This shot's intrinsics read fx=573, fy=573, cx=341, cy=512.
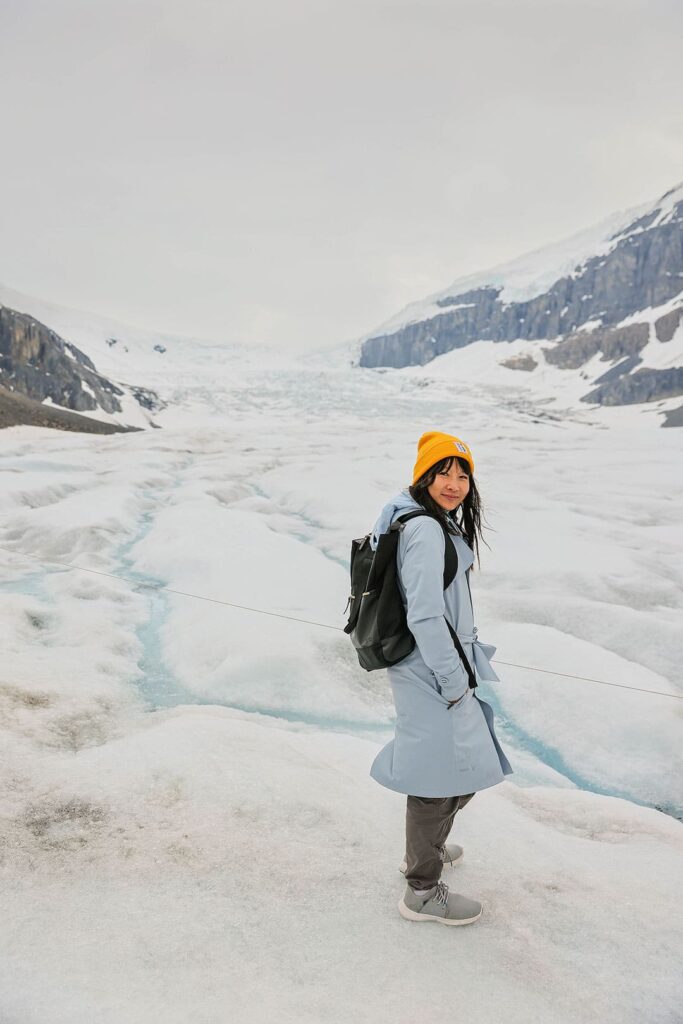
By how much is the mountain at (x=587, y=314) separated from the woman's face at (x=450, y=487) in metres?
115

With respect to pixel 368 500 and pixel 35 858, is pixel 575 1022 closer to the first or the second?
pixel 35 858

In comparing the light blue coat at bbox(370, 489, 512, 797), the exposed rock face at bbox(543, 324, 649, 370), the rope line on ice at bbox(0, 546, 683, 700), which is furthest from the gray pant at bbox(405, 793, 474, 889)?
the exposed rock face at bbox(543, 324, 649, 370)

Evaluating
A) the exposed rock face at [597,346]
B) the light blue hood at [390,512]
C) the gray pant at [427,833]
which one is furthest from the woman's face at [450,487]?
the exposed rock face at [597,346]

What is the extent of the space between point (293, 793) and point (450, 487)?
85.5 inches

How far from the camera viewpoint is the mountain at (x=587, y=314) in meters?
118

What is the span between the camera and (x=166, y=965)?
7.29 ft

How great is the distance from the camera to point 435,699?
242 cm

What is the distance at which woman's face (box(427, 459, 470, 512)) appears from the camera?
2545 mm

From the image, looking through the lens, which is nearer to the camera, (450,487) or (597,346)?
(450,487)

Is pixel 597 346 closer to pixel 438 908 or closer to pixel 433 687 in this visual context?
pixel 433 687

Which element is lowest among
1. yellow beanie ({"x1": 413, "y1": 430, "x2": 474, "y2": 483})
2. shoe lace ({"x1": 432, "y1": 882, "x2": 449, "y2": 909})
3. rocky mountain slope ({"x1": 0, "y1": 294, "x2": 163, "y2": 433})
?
shoe lace ({"x1": 432, "y1": 882, "x2": 449, "y2": 909})

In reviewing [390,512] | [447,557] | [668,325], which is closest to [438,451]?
[390,512]

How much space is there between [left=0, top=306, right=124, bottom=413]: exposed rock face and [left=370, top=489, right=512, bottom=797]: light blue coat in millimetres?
59056

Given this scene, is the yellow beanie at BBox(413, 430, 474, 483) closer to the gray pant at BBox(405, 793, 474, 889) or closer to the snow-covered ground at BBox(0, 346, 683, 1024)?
the gray pant at BBox(405, 793, 474, 889)
